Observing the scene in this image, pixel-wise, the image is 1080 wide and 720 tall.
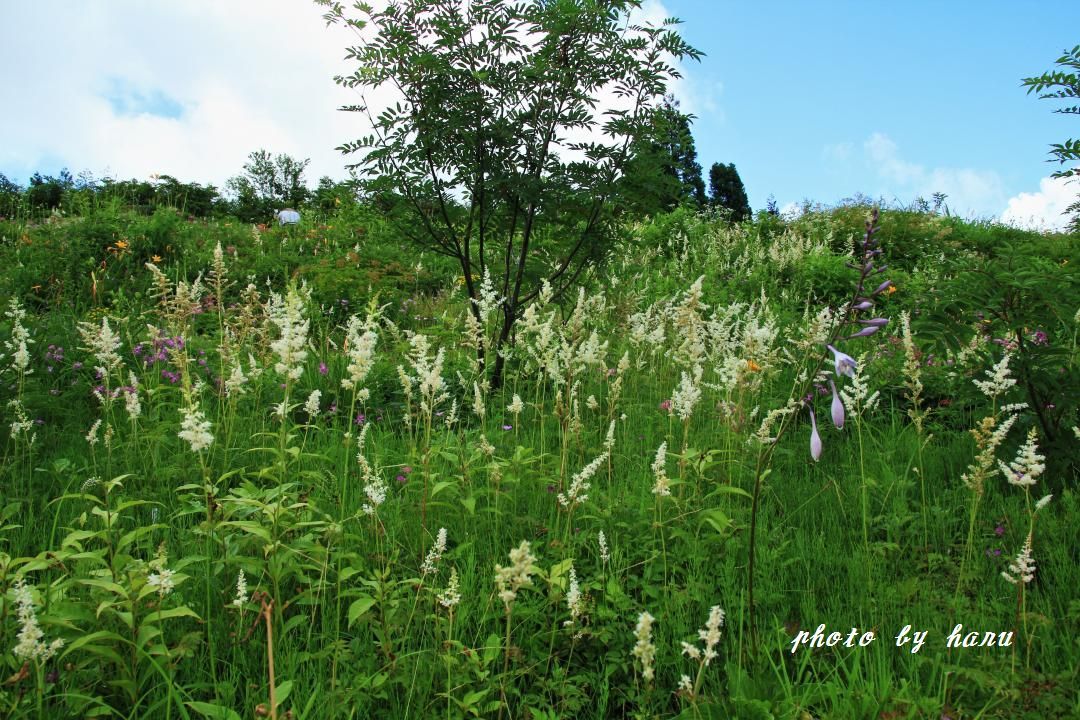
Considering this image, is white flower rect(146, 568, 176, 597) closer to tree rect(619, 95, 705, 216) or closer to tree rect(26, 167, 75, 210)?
tree rect(619, 95, 705, 216)

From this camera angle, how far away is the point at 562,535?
A: 315 cm

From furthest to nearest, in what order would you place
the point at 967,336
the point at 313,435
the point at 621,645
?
the point at 313,435
the point at 967,336
the point at 621,645

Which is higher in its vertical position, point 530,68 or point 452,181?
point 530,68

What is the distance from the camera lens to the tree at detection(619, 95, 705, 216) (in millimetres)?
5102

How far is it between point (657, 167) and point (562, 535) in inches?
122

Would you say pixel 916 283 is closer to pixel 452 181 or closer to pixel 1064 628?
pixel 452 181

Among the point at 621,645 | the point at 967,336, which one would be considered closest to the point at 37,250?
the point at 621,645

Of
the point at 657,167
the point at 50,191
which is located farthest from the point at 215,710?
the point at 50,191

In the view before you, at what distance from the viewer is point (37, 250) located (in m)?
8.97

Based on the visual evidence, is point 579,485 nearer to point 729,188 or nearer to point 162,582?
point 162,582

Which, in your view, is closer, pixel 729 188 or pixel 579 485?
pixel 579 485

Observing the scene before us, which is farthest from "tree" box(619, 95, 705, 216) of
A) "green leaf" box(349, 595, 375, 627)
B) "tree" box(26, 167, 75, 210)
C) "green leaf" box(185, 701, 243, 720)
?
"tree" box(26, 167, 75, 210)

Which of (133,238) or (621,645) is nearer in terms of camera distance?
(621,645)

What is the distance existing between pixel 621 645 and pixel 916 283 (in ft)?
26.8
